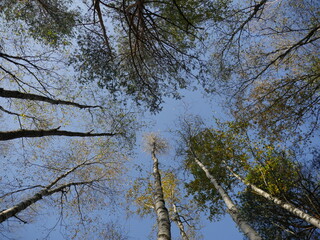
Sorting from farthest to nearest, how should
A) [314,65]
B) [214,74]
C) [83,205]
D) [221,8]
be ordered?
[83,205]
[314,65]
[214,74]
[221,8]

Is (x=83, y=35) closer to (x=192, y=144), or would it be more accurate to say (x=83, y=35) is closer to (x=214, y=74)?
(x=214, y=74)

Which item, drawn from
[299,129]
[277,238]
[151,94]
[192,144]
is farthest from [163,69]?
[277,238]

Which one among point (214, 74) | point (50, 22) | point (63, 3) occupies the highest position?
point (63, 3)

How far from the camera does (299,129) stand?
Result: 635 cm

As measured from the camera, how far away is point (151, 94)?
20.7 ft

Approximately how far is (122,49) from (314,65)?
722cm

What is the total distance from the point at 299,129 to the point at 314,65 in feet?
8.84

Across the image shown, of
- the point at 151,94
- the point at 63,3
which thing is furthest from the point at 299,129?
the point at 63,3

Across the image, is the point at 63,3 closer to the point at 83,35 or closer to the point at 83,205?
the point at 83,35

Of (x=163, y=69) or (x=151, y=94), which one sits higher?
(x=163, y=69)

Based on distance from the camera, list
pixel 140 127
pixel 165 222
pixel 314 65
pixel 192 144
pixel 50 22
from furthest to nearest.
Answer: pixel 192 144 → pixel 140 127 → pixel 314 65 → pixel 50 22 → pixel 165 222

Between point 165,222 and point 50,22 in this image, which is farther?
point 50,22

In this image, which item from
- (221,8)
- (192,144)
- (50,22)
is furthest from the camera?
(192,144)

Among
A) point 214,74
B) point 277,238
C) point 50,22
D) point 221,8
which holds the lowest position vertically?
point 277,238
